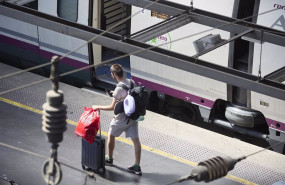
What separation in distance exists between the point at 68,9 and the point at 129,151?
3.38 meters

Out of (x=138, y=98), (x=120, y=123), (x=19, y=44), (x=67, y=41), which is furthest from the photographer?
(x=19, y=44)

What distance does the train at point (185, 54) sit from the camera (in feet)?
40.2

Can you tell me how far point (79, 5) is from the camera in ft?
46.6

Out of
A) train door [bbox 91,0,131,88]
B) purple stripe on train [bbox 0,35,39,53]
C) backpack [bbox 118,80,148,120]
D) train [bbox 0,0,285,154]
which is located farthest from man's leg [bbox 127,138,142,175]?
purple stripe on train [bbox 0,35,39,53]

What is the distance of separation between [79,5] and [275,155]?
452cm

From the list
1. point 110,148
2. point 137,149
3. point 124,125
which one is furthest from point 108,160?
point 124,125

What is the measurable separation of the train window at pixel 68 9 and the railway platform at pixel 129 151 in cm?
149

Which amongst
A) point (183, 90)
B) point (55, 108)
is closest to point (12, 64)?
point (183, 90)

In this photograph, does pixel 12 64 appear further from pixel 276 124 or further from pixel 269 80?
pixel 269 80

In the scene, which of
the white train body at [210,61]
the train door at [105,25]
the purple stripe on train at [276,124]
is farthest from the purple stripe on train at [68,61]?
the purple stripe on train at [276,124]

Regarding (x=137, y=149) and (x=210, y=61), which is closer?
(x=137, y=149)

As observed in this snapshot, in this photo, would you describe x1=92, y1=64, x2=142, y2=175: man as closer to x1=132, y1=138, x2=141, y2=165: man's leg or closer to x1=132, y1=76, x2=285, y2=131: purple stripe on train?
x1=132, y1=138, x2=141, y2=165: man's leg

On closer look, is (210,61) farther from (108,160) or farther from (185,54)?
(108,160)

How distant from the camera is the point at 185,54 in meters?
12.4
